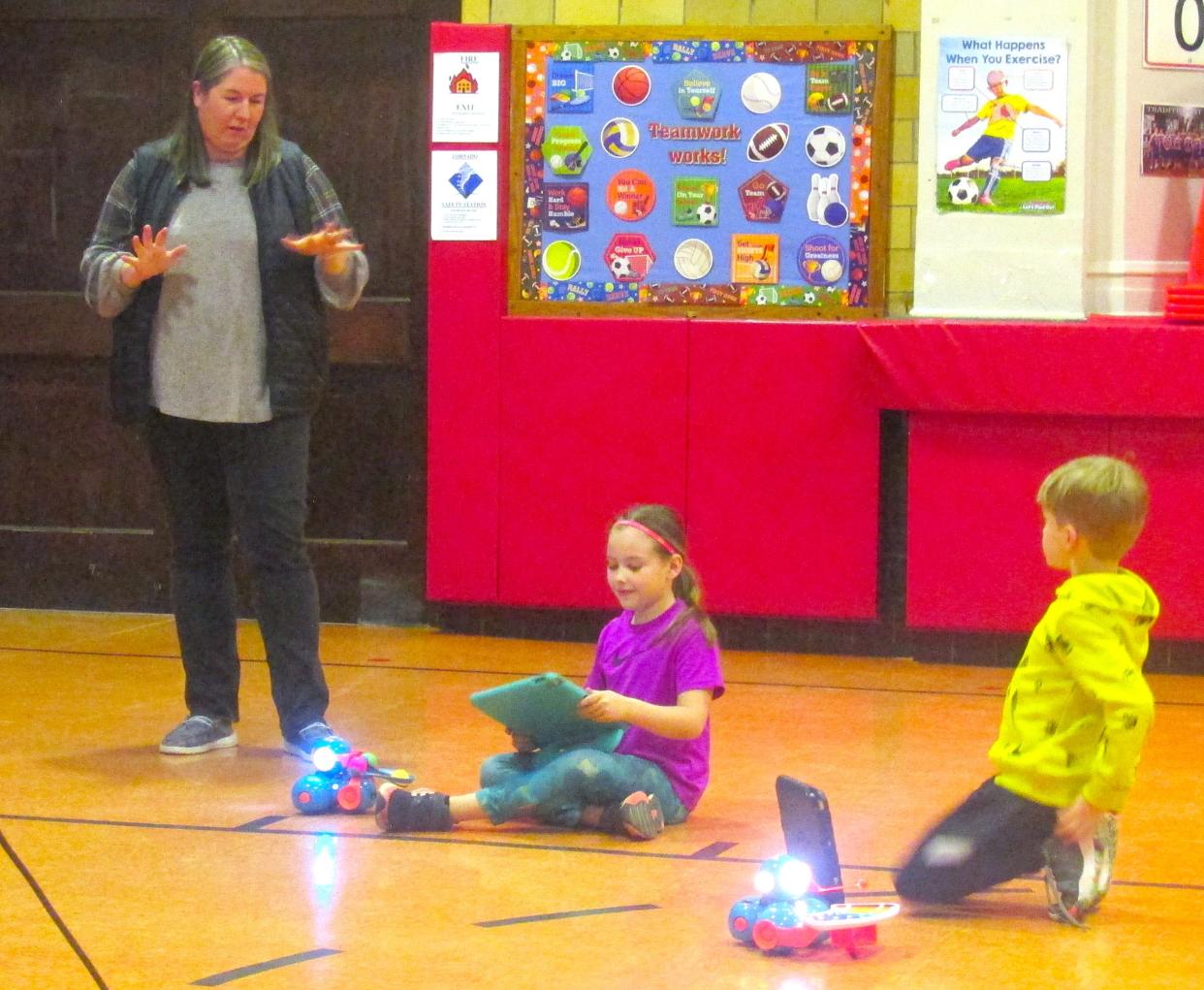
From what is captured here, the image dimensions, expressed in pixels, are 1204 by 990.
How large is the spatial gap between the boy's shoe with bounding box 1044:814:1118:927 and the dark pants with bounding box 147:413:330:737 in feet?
5.54

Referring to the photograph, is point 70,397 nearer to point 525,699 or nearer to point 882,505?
point 882,505

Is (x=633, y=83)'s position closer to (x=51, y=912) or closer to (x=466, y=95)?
(x=466, y=95)

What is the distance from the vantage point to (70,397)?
19.4ft

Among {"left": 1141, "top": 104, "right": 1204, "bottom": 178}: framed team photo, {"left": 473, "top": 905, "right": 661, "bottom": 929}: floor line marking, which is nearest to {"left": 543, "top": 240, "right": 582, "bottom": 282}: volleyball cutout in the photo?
{"left": 1141, "top": 104, "right": 1204, "bottom": 178}: framed team photo

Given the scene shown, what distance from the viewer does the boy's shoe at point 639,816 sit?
10.2ft

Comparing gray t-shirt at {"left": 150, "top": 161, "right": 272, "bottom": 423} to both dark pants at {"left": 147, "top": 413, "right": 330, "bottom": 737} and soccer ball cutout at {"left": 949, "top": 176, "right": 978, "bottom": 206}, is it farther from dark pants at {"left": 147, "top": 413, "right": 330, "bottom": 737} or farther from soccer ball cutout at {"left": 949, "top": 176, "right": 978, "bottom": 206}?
soccer ball cutout at {"left": 949, "top": 176, "right": 978, "bottom": 206}

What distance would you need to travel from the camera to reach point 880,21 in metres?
5.34

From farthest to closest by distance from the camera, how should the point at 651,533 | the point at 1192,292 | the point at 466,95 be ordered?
the point at 466,95, the point at 1192,292, the point at 651,533

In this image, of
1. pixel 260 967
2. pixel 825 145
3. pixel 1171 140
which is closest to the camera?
pixel 260 967

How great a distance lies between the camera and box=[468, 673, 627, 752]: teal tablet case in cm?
297

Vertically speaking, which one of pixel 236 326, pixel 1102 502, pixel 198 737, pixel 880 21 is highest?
pixel 880 21

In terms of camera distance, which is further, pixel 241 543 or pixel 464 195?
pixel 464 195

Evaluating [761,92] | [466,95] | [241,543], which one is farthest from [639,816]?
[466,95]

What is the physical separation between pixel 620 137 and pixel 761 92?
0.44 m
